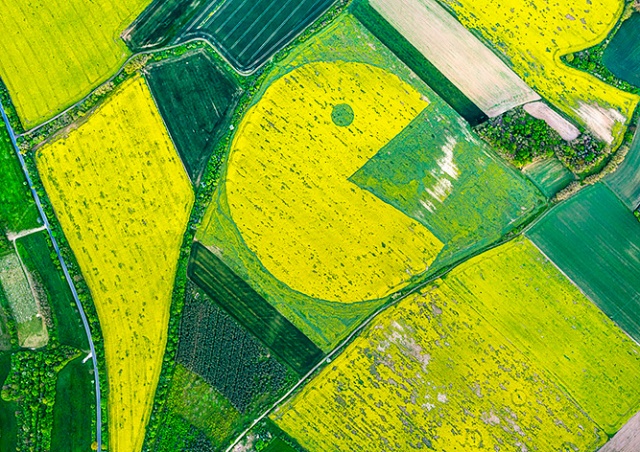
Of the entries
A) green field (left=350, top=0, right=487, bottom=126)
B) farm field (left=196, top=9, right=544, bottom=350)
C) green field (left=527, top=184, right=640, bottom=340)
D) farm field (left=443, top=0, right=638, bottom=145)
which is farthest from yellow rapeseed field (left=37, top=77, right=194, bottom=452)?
green field (left=527, top=184, right=640, bottom=340)

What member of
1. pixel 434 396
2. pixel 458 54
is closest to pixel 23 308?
pixel 434 396

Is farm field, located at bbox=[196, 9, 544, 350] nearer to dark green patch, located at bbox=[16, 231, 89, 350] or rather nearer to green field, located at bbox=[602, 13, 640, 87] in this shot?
dark green patch, located at bbox=[16, 231, 89, 350]

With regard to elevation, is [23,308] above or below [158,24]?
below

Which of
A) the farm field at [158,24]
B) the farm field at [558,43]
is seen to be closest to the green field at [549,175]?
the farm field at [558,43]

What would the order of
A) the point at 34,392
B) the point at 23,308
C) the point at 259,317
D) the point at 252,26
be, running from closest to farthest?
the point at 34,392 → the point at 23,308 → the point at 259,317 → the point at 252,26

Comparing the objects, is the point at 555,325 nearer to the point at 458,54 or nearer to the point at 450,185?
the point at 450,185

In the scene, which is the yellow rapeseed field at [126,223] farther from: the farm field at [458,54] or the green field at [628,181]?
the green field at [628,181]

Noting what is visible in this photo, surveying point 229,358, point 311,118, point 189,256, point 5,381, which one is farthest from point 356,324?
point 5,381

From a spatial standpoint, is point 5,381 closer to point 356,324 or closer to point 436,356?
point 356,324
